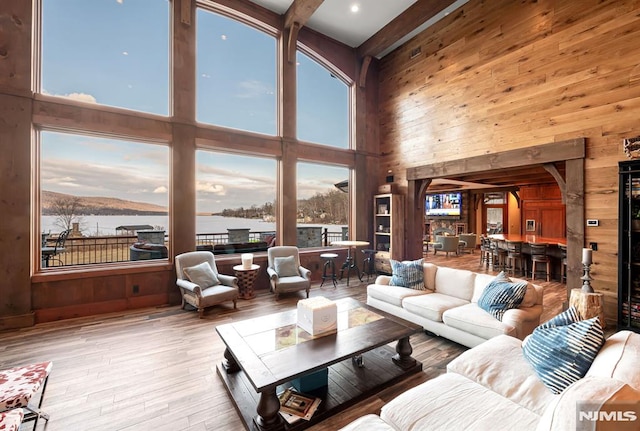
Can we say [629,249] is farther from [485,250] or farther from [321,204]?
[321,204]

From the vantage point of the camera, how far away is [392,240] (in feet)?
21.2

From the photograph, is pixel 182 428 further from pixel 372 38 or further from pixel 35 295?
pixel 372 38

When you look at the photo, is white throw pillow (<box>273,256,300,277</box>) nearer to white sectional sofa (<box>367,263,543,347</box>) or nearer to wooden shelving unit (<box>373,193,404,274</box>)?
white sectional sofa (<box>367,263,543,347</box>)

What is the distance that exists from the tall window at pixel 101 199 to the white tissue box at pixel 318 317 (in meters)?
3.49

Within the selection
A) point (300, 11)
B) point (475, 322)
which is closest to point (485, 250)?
point (475, 322)

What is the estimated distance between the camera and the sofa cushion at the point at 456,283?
3549 mm

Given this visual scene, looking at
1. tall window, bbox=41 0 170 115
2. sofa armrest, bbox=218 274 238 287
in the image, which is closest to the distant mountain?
tall window, bbox=41 0 170 115

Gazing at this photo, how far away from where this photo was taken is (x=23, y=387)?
1.78 meters

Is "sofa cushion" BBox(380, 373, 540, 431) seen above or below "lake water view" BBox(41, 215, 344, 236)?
below

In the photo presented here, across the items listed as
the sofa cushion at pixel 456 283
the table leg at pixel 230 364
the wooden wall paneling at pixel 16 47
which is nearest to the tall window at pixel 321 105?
the sofa cushion at pixel 456 283

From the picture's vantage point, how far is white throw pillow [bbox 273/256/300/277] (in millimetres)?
5160

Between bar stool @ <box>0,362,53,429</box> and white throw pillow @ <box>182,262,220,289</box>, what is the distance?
230cm

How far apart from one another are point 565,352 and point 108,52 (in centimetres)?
664

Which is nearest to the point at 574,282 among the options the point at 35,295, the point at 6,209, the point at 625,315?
the point at 625,315
